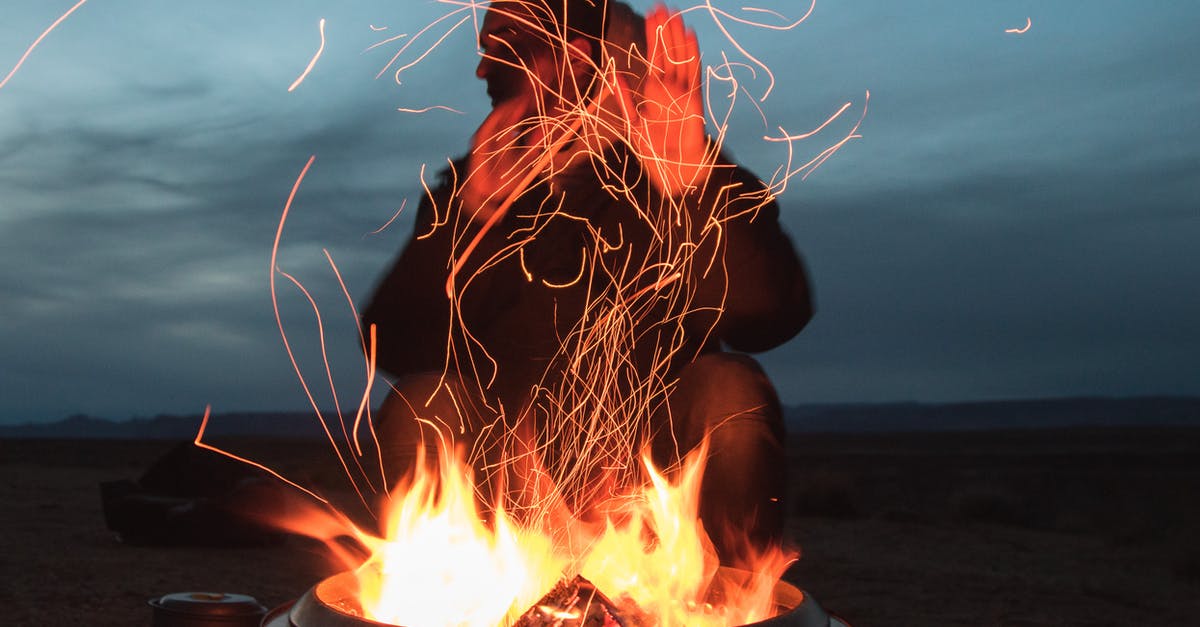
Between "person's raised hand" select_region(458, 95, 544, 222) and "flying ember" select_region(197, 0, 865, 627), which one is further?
"person's raised hand" select_region(458, 95, 544, 222)

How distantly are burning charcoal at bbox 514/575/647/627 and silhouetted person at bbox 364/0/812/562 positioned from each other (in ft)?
1.80

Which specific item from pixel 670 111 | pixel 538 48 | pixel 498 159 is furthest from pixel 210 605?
pixel 538 48

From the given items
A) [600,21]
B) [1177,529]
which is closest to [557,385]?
[600,21]

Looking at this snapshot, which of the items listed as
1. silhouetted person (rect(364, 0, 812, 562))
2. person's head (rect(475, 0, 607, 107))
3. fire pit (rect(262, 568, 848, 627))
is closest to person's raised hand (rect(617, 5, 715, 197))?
silhouetted person (rect(364, 0, 812, 562))

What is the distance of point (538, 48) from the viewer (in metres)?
2.61

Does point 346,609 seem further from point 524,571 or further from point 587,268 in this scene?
point 587,268

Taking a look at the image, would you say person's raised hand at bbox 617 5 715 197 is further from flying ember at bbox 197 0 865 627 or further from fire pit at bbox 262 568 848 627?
fire pit at bbox 262 568 848 627

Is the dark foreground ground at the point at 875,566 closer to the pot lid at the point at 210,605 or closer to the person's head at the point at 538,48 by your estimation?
the pot lid at the point at 210,605

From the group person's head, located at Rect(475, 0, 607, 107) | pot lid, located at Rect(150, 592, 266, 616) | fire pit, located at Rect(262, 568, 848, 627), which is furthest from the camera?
person's head, located at Rect(475, 0, 607, 107)

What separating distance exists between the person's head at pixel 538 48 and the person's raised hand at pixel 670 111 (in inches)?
9.7

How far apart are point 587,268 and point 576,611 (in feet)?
4.22

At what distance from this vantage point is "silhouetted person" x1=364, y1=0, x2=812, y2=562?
7.47ft

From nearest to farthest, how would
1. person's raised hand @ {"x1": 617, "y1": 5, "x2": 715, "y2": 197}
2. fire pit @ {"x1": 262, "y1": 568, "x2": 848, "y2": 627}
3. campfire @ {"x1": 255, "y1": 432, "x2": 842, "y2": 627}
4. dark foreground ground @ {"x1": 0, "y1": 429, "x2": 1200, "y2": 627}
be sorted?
fire pit @ {"x1": 262, "y1": 568, "x2": 848, "y2": 627}
campfire @ {"x1": 255, "y1": 432, "x2": 842, "y2": 627}
person's raised hand @ {"x1": 617, "y1": 5, "x2": 715, "y2": 197}
dark foreground ground @ {"x1": 0, "y1": 429, "x2": 1200, "y2": 627}

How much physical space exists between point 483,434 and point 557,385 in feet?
0.86
